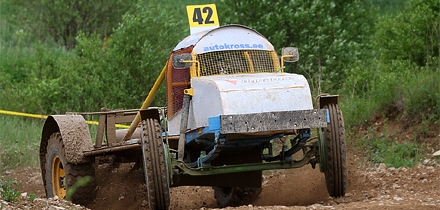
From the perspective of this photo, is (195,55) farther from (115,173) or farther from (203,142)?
Answer: (115,173)

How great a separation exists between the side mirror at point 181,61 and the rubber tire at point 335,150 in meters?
1.60

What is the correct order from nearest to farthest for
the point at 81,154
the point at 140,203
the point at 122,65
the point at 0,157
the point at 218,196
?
the point at 81,154
the point at 140,203
the point at 218,196
the point at 0,157
the point at 122,65

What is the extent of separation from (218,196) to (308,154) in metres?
2.25

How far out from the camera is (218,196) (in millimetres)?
10992

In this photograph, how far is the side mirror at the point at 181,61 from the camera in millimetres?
8953

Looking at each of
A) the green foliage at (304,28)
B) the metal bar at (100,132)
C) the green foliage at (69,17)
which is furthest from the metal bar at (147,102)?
the green foliage at (69,17)

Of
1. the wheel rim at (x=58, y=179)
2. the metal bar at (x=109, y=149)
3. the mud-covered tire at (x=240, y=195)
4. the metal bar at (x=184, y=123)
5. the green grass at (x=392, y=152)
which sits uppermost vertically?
the metal bar at (x=184, y=123)

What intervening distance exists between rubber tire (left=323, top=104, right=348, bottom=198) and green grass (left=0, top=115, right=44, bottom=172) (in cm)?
761

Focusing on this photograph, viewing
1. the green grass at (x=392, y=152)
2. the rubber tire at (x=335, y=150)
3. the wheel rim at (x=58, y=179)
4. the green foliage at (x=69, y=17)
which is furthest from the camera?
the green foliage at (x=69, y=17)

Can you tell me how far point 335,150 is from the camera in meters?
8.82

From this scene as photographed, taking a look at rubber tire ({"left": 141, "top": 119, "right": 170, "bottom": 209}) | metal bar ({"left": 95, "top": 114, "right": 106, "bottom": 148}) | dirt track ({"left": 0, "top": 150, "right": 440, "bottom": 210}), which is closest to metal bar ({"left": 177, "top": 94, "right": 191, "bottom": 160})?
rubber tire ({"left": 141, "top": 119, "right": 170, "bottom": 209})

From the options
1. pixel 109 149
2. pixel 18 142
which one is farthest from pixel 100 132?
pixel 18 142

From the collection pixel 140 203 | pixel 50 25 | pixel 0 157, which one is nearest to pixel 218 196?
pixel 140 203

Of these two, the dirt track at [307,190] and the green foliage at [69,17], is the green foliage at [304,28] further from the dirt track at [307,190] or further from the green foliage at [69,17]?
the green foliage at [69,17]
